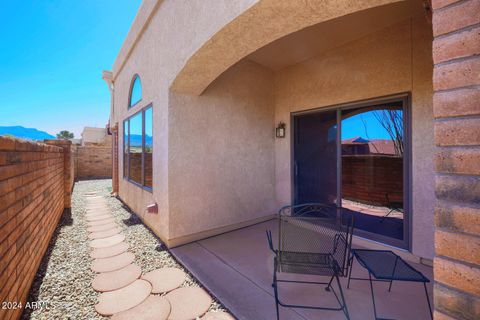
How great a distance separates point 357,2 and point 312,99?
2567 mm

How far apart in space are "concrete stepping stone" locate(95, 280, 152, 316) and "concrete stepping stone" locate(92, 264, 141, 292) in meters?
0.09

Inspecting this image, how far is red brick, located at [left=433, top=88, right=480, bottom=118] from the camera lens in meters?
0.78

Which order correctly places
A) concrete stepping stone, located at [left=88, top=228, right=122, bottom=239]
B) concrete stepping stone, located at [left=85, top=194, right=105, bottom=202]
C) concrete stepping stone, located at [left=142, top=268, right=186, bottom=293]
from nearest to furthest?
concrete stepping stone, located at [left=142, top=268, right=186, bottom=293] → concrete stepping stone, located at [left=88, top=228, right=122, bottom=239] → concrete stepping stone, located at [left=85, top=194, right=105, bottom=202]

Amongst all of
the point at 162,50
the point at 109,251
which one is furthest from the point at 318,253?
the point at 162,50

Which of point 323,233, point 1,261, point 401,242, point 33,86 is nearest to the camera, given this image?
point 1,261

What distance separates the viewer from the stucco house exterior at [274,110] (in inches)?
108

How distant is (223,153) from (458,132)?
348 centimetres

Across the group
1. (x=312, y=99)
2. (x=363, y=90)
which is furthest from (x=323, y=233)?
(x=312, y=99)

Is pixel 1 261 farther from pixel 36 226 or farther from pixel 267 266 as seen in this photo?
pixel 267 266

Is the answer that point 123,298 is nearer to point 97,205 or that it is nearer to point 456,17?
point 456,17

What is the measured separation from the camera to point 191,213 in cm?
366

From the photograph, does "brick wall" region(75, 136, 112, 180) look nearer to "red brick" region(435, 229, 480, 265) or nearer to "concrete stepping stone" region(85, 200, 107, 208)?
"concrete stepping stone" region(85, 200, 107, 208)

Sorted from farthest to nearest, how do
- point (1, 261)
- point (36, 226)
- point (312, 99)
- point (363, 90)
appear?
point (312, 99) < point (363, 90) < point (36, 226) < point (1, 261)

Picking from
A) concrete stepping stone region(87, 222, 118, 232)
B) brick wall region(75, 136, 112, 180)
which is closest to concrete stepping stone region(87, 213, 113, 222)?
concrete stepping stone region(87, 222, 118, 232)
